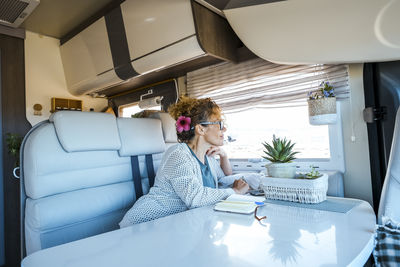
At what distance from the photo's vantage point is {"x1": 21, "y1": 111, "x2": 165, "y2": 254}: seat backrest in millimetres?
1338

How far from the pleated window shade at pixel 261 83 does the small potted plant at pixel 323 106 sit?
0.30 feet

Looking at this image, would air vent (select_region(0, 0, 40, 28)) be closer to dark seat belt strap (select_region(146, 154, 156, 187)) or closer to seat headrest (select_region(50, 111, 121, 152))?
seat headrest (select_region(50, 111, 121, 152))

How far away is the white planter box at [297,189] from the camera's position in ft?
3.83

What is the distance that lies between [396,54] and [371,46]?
0.13 m

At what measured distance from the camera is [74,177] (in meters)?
1.48

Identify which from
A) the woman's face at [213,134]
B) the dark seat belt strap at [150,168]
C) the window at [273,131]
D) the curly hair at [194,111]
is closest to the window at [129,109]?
the window at [273,131]

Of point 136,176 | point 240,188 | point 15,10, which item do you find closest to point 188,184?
point 240,188

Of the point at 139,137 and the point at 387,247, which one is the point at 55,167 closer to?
the point at 139,137

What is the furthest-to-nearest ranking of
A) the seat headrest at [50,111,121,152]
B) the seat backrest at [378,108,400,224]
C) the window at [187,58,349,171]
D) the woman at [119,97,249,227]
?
the window at [187,58,349,171], the seat headrest at [50,111,121,152], the woman at [119,97,249,227], the seat backrest at [378,108,400,224]

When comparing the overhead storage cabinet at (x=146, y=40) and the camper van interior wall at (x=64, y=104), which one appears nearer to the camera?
the overhead storage cabinet at (x=146, y=40)

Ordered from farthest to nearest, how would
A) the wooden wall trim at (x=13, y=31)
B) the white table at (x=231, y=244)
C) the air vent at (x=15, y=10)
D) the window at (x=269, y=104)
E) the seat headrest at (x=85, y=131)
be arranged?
the wooden wall trim at (x=13, y=31)
the air vent at (x=15, y=10)
the window at (x=269, y=104)
the seat headrest at (x=85, y=131)
the white table at (x=231, y=244)

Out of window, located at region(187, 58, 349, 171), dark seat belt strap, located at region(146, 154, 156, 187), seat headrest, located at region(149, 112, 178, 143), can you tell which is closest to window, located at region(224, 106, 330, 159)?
window, located at region(187, 58, 349, 171)

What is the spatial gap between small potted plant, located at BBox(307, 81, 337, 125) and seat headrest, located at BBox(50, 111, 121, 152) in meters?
1.33

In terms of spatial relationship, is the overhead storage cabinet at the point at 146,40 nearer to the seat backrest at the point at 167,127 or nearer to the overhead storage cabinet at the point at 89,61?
the overhead storage cabinet at the point at 89,61
